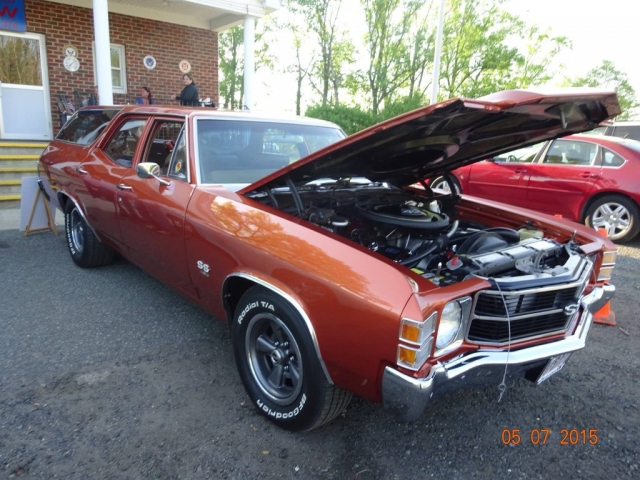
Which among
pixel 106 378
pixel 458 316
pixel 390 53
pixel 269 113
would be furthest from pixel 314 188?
pixel 390 53

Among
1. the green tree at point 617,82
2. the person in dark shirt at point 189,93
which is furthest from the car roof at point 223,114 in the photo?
the green tree at point 617,82

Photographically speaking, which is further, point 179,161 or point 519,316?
point 179,161

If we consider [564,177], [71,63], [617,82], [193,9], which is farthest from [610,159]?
[617,82]

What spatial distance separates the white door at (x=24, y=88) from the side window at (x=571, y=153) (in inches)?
383

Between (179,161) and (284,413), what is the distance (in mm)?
1859

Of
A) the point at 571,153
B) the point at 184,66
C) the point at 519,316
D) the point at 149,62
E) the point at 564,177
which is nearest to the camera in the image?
the point at 519,316

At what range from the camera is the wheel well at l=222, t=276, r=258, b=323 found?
103 inches

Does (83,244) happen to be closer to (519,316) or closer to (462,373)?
(462,373)

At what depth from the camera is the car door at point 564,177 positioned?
22.4ft

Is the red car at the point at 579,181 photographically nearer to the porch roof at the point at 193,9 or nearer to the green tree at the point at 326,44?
the porch roof at the point at 193,9

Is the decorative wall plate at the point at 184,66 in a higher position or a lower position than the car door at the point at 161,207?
higher

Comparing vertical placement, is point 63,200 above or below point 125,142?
below

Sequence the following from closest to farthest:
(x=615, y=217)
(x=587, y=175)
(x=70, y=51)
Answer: (x=615, y=217) → (x=587, y=175) → (x=70, y=51)

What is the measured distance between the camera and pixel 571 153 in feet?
23.3
